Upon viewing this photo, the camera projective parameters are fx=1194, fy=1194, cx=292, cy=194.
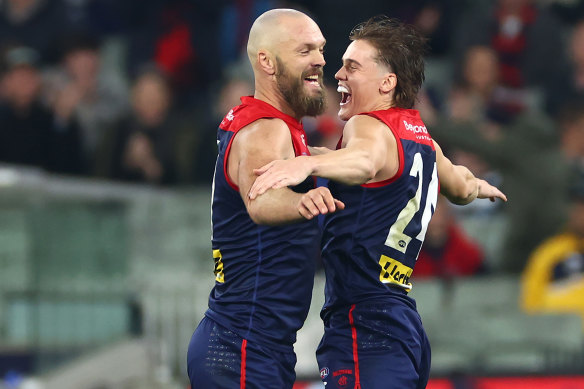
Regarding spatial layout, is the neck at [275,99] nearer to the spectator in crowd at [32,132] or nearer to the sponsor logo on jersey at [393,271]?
the sponsor logo on jersey at [393,271]

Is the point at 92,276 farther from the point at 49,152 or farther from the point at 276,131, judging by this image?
the point at 276,131

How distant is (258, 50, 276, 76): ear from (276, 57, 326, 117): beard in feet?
0.09

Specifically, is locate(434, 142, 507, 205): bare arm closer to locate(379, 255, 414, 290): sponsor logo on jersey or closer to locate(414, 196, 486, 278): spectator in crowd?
locate(379, 255, 414, 290): sponsor logo on jersey

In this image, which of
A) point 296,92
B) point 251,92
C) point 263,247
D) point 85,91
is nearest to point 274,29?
point 296,92

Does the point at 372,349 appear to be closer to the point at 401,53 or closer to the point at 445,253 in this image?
the point at 401,53

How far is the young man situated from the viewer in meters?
5.58

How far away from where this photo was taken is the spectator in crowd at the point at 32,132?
1230 cm

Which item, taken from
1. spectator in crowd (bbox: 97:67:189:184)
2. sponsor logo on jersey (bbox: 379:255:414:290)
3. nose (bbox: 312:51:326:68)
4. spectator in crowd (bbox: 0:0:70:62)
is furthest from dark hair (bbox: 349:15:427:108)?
spectator in crowd (bbox: 0:0:70:62)

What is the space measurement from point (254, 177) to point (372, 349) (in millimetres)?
1023

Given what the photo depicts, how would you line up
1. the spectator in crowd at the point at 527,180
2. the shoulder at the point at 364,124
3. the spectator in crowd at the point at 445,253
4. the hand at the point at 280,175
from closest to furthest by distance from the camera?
the hand at the point at 280,175 < the shoulder at the point at 364,124 < the spectator in crowd at the point at 445,253 < the spectator in crowd at the point at 527,180

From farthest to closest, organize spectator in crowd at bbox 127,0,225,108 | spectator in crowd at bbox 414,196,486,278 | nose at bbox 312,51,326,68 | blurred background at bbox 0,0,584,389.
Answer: spectator in crowd at bbox 127,0,225,108 < spectator in crowd at bbox 414,196,486,278 < blurred background at bbox 0,0,584,389 < nose at bbox 312,51,326,68

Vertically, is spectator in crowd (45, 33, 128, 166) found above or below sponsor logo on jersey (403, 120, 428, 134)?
above

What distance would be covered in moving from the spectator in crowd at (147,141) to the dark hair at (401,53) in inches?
242

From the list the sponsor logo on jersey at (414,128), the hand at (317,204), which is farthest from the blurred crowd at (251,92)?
the hand at (317,204)
